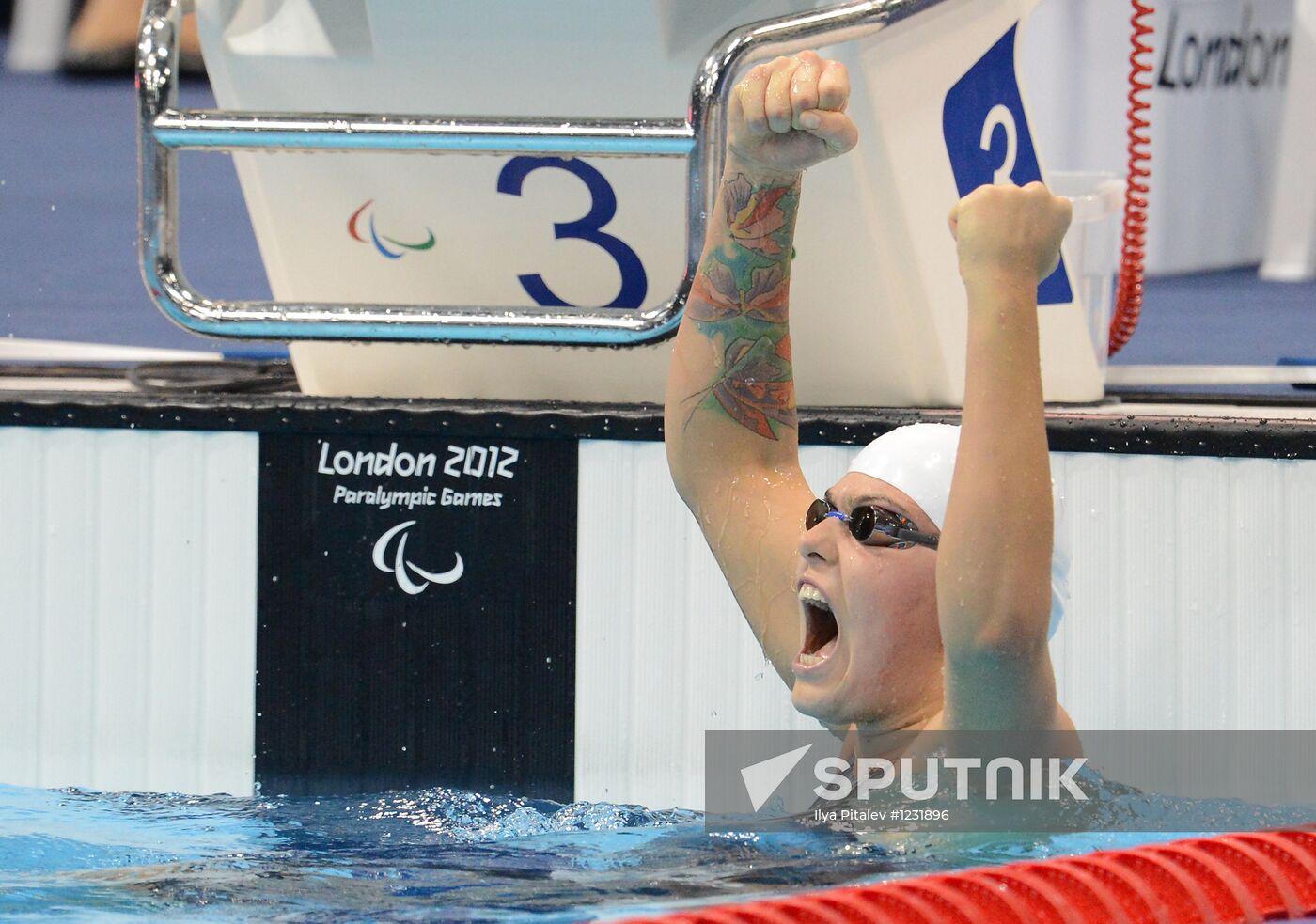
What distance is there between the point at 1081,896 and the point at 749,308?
34.0 inches

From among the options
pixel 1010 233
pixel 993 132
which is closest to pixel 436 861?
pixel 1010 233

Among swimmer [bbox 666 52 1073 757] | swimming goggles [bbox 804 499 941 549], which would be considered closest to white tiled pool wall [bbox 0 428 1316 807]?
swimmer [bbox 666 52 1073 757]

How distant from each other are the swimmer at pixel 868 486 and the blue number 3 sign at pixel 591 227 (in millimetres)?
696

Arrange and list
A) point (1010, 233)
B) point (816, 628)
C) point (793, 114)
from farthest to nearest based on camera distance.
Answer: point (816, 628) < point (793, 114) < point (1010, 233)

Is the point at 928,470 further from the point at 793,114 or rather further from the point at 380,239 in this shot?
the point at 380,239

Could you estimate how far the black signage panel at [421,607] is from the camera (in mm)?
3037

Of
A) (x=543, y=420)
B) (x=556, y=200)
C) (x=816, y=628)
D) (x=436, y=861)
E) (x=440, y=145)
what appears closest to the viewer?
(x=816, y=628)

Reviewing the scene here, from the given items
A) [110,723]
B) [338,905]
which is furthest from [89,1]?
[338,905]

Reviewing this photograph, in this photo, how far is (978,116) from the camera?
3.13 m

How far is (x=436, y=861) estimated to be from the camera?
2.41m

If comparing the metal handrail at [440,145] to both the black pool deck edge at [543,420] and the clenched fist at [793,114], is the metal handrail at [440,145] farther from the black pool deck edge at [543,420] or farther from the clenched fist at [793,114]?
the clenched fist at [793,114]

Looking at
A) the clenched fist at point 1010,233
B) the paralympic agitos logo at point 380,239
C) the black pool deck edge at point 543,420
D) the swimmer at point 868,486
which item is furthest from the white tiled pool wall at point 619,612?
the clenched fist at point 1010,233

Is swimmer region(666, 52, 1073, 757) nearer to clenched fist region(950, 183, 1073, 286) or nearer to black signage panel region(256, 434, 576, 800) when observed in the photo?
clenched fist region(950, 183, 1073, 286)

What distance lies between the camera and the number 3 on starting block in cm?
308
